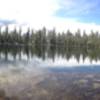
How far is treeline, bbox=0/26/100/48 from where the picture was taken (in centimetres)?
17538

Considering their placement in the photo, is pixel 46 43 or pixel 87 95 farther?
pixel 46 43

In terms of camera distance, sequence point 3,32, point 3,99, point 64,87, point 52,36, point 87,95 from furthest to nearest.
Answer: point 52,36 → point 3,32 → point 64,87 → point 87,95 → point 3,99

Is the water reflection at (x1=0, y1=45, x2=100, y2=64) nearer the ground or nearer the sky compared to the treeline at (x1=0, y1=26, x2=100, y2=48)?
nearer the ground

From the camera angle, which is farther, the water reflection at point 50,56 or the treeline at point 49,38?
the treeline at point 49,38

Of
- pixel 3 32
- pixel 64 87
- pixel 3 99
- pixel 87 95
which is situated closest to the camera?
pixel 3 99

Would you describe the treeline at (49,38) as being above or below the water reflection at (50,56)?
above

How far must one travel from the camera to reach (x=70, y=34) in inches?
7761

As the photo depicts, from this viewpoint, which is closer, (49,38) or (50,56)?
(50,56)

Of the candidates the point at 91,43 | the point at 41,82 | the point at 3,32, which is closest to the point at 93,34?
the point at 91,43

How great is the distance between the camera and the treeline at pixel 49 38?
175375 millimetres

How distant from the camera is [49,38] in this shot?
7530 inches

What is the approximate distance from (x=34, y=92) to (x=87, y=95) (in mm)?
3232

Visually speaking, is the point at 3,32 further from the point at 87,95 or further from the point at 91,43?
the point at 87,95

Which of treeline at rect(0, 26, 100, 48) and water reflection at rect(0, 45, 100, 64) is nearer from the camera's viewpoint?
water reflection at rect(0, 45, 100, 64)
